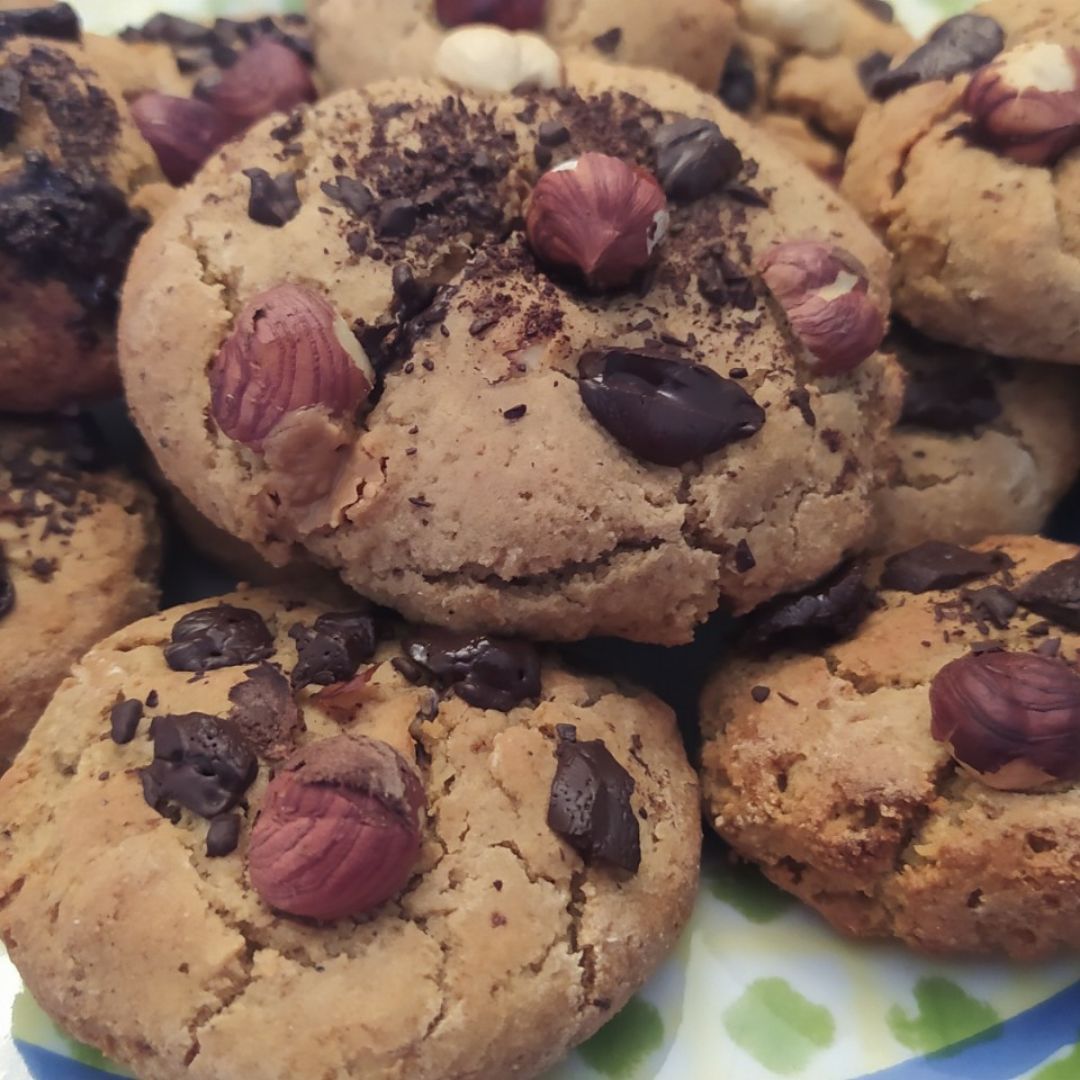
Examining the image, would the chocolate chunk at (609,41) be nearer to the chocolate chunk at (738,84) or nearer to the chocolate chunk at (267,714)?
the chocolate chunk at (738,84)

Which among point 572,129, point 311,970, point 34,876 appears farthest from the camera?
point 572,129

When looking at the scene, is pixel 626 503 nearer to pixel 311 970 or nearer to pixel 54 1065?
pixel 311 970

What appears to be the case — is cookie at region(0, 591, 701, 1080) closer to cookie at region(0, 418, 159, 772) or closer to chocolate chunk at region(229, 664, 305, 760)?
chocolate chunk at region(229, 664, 305, 760)

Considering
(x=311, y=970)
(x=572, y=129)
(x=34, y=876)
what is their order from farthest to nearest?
(x=572, y=129), (x=34, y=876), (x=311, y=970)

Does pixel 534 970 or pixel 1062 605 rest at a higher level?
pixel 1062 605

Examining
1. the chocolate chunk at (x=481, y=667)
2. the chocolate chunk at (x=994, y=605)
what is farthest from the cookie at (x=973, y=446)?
the chocolate chunk at (x=481, y=667)

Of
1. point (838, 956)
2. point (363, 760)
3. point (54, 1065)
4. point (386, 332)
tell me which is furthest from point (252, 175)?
point (838, 956)
